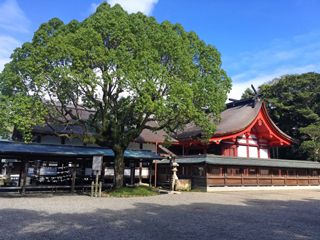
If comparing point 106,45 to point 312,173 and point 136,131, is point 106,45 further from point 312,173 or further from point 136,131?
point 312,173

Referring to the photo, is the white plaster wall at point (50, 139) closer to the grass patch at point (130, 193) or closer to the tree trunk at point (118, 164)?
the tree trunk at point (118, 164)

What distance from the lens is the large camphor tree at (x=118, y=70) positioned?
44.2 ft

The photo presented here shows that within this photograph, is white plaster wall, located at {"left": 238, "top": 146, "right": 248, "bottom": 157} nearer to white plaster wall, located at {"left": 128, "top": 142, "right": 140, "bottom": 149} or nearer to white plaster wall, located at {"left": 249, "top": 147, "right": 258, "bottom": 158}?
white plaster wall, located at {"left": 249, "top": 147, "right": 258, "bottom": 158}

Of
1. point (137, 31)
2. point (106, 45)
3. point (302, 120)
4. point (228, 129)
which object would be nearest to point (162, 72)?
point (137, 31)

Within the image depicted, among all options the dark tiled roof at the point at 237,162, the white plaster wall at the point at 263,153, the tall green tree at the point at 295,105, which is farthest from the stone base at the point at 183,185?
the tall green tree at the point at 295,105

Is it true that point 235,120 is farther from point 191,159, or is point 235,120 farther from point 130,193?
point 130,193

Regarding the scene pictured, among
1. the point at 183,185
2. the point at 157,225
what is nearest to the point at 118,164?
the point at 183,185

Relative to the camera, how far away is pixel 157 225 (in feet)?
25.1

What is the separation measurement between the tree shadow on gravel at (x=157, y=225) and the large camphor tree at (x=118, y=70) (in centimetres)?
577

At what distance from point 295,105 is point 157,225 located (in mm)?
37779

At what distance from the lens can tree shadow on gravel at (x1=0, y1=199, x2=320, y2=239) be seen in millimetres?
6520

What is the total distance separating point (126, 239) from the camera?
6.07 meters

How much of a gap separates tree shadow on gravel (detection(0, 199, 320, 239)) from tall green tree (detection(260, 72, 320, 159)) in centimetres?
3150

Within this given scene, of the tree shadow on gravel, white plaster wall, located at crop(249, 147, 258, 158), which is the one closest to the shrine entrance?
the tree shadow on gravel
